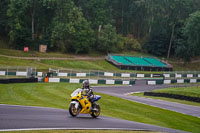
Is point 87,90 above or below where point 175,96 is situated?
above

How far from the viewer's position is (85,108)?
14289mm

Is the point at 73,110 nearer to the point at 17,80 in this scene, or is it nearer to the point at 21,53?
the point at 17,80

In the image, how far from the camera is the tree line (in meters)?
71.2

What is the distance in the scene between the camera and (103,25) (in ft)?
273

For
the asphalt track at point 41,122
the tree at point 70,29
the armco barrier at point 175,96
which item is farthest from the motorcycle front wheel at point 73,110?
the tree at point 70,29

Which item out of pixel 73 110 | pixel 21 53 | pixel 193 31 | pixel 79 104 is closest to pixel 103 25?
pixel 193 31

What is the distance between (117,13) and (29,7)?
32.6m

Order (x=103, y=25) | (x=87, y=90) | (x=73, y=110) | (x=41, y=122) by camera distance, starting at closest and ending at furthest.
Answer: (x=41, y=122)
(x=73, y=110)
(x=87, y=90)
(x=103, y=25)

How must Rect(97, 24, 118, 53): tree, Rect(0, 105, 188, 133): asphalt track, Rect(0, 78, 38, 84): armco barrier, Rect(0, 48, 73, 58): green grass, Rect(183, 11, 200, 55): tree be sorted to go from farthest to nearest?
1. Rect(183, 11, 200, 55): tree
2. Rect(97, 24, 118, 53): tree
3. Rect(0, 48, 73, 58): green grass
4. Rect(0, 78, 38, 84): armco barrier
5. Rect(0, 105, 188, 133): asphalt track

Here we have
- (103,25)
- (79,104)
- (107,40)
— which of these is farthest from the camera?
(103,25)

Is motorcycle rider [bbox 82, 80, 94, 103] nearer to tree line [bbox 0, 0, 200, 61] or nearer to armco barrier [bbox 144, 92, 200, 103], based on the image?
armco barrier [bbox 144, 92, 200, 103]

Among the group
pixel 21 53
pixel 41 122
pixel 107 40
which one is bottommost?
pixel 41 122

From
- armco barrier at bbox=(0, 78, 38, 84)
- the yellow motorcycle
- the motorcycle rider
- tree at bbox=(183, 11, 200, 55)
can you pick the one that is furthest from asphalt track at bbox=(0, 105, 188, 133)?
tree at bbox=(183, 11, 200, 55)

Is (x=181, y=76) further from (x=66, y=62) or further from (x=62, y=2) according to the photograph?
(x=62, y=2)
